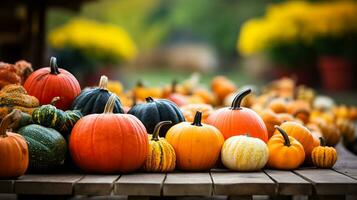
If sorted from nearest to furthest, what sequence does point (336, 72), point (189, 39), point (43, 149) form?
point (43, 149), point (336, 72), point (189, 39)

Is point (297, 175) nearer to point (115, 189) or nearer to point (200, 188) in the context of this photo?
point (200, 188)

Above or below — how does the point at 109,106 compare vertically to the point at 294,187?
above

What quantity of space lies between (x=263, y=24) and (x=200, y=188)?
8410 millimetres

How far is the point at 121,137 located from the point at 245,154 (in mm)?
629

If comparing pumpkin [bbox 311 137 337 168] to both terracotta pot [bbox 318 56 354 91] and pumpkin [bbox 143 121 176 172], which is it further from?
terracotta pot [bbox 318 56 354 91]

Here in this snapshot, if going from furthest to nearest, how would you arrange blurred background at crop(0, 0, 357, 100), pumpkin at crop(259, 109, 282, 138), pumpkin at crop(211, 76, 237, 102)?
1. blurred background at crop(0, 0, 357, 100)
2. pumpkin at crop(211, 76, 237, 102)
3. pumpkin at crop(259, 109, 282, 138)

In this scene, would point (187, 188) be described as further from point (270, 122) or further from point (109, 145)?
point (270, 122)

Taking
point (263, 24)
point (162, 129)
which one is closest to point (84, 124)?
point (162, 129)

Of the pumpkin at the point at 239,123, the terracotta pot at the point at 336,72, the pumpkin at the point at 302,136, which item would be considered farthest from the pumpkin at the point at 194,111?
the terracotta pot at the point at 336,72

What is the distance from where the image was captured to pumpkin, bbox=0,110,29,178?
291 cm

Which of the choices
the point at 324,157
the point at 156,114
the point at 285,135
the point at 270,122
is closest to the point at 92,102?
the point at 156,114

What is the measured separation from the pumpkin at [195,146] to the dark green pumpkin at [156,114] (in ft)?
1.05

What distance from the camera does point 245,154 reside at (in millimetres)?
3295

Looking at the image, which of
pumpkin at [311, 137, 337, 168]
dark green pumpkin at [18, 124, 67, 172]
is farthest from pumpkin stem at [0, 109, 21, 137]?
pumpkin at [311, 137, 337, 168]
